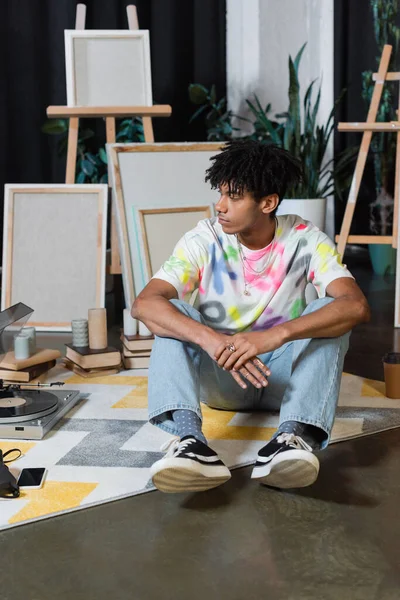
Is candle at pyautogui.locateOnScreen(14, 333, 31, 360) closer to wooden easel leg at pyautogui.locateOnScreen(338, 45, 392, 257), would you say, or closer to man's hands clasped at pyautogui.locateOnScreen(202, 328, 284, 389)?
man's hands clasped at pyautogui.locateOnScreen(202, 328, 284, 389)

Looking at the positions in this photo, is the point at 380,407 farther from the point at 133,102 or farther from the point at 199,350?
the point at 133,102

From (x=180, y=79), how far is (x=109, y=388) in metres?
3.07

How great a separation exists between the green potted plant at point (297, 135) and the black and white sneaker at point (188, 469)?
10.7 ft

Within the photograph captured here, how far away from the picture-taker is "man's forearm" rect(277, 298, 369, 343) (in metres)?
2.17

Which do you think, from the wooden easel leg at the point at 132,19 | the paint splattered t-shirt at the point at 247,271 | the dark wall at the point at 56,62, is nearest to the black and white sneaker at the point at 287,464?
the paint splattered t-shirt at the point at 247,271

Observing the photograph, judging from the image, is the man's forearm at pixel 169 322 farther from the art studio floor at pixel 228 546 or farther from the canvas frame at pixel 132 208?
the canvas frame at pixel 132 208

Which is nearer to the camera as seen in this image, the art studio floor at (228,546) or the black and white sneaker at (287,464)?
the art studio floor at (228,546)

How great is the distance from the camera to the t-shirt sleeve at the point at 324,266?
2.38 metres

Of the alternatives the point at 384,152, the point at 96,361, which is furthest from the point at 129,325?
the point at 384,152

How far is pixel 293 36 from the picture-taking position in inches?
231

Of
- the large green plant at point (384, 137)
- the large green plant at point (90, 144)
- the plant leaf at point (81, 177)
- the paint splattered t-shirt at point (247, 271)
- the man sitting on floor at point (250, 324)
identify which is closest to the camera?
the man sitting on floor at point (250, 324)

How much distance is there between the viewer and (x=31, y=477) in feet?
7.24

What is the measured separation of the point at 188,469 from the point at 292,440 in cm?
27

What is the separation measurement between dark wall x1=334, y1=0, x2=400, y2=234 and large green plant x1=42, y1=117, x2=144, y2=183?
61.5 inches
